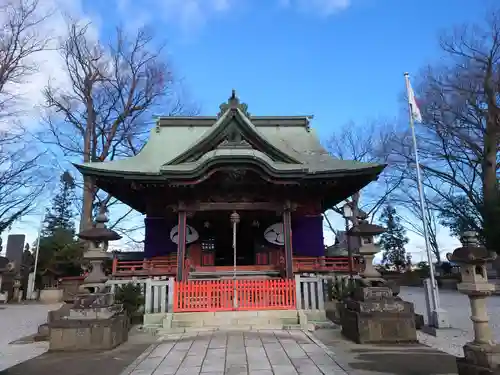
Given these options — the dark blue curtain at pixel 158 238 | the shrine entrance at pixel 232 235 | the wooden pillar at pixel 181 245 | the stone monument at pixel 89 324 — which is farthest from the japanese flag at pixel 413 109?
the stone monument at pixel 89 324

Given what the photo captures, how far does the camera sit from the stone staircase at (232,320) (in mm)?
9094

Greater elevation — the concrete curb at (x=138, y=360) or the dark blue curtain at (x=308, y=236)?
the dark blue curtain at (x=308, y=236)

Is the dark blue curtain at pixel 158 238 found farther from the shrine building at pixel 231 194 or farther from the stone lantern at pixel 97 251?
the stone lantern at pixel 97 251

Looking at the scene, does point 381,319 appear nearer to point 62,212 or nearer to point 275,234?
point 275,234

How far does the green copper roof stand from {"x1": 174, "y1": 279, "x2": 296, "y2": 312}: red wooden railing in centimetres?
375

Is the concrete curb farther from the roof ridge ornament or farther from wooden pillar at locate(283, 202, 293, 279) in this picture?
the roof ridge ornament

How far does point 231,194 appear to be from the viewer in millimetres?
12711

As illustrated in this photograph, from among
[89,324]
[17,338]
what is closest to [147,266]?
[17,338]

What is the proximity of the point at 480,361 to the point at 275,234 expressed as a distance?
9.74 m

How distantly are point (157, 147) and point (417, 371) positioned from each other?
13.3 meters

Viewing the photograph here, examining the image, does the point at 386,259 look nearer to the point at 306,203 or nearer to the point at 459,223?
the point at 459,223

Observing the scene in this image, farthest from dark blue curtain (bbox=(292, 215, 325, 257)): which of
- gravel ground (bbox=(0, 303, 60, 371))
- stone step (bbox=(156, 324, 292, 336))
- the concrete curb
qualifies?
gravel ground (bbox=(0, 303, 60, 371))

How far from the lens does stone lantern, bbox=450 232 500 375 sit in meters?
4.32

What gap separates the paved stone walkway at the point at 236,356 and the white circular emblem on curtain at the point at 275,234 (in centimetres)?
579
